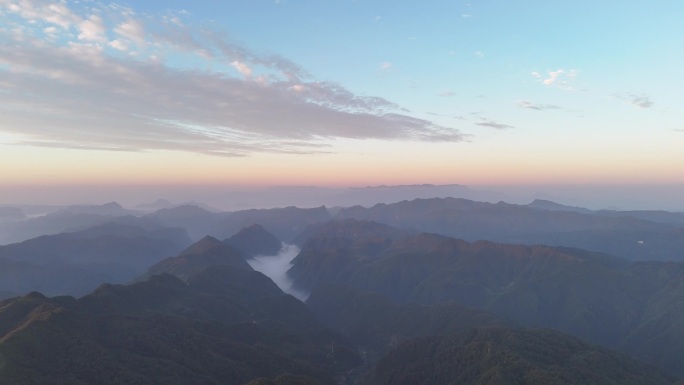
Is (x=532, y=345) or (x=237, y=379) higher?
(x=532, y=345)

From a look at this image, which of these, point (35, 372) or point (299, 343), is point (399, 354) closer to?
point (299, 343)

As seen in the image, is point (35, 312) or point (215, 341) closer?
point (35, 312)

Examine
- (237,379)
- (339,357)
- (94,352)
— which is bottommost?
(339,357)

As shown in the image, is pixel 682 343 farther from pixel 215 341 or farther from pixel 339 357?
pixel 215 341

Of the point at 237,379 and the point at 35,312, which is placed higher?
the point at 35,312

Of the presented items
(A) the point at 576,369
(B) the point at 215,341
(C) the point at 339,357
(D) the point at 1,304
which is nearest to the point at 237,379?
(B) the point at 215,341

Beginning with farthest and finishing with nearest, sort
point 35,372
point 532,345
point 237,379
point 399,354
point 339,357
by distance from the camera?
point 339,357
point 399,354
point 532,345
point 237,379
point 35,372

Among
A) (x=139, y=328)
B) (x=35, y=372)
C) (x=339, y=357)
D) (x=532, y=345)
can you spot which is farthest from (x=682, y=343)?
(x=35, y=372)

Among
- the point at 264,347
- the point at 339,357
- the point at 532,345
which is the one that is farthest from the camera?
the point at 339,357

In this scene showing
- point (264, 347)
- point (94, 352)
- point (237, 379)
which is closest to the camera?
point (94, 352)
